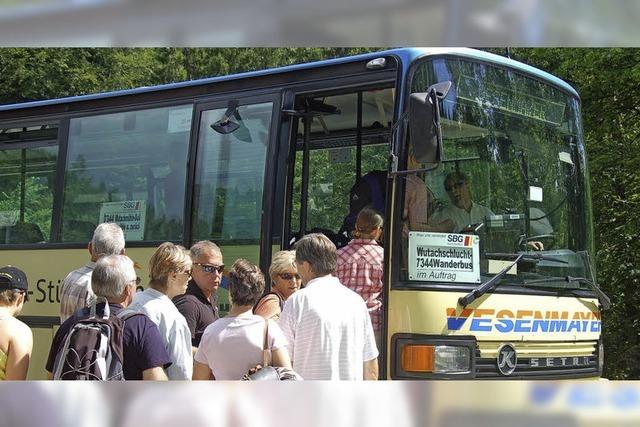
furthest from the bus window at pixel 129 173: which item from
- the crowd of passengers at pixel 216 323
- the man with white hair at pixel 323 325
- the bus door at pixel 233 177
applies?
the man with white hair at pixel 323 325

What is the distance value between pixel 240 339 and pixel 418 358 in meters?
2.05

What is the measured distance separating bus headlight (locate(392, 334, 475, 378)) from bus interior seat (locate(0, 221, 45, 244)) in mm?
4235

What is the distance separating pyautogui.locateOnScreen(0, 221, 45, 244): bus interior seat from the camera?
8.55 meters

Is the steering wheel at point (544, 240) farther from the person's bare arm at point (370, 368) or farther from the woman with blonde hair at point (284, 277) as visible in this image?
the person's bare arm at point (370, 368)

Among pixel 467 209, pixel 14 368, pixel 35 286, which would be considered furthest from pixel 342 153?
pixel 14 368

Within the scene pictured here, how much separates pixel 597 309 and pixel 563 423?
21.5ft

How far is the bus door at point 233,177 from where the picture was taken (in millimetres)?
7082

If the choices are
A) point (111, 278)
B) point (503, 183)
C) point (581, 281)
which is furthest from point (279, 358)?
point (581, 281)

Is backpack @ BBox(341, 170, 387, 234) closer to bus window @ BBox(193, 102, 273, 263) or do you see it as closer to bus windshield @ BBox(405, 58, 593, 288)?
bus window @ BBox(193, 102, 273, 263)

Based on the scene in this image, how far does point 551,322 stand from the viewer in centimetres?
648

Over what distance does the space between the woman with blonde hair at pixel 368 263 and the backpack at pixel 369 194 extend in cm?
85

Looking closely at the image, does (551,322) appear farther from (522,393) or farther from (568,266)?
(522,393)

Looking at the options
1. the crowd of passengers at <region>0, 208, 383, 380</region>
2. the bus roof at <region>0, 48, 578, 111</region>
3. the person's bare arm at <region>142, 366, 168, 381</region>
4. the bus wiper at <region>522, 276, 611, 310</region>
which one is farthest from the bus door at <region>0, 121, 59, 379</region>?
the person's bare arm at <region>142, 366, 168, 381</region>

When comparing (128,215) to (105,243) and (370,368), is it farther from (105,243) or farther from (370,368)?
(370,368)
